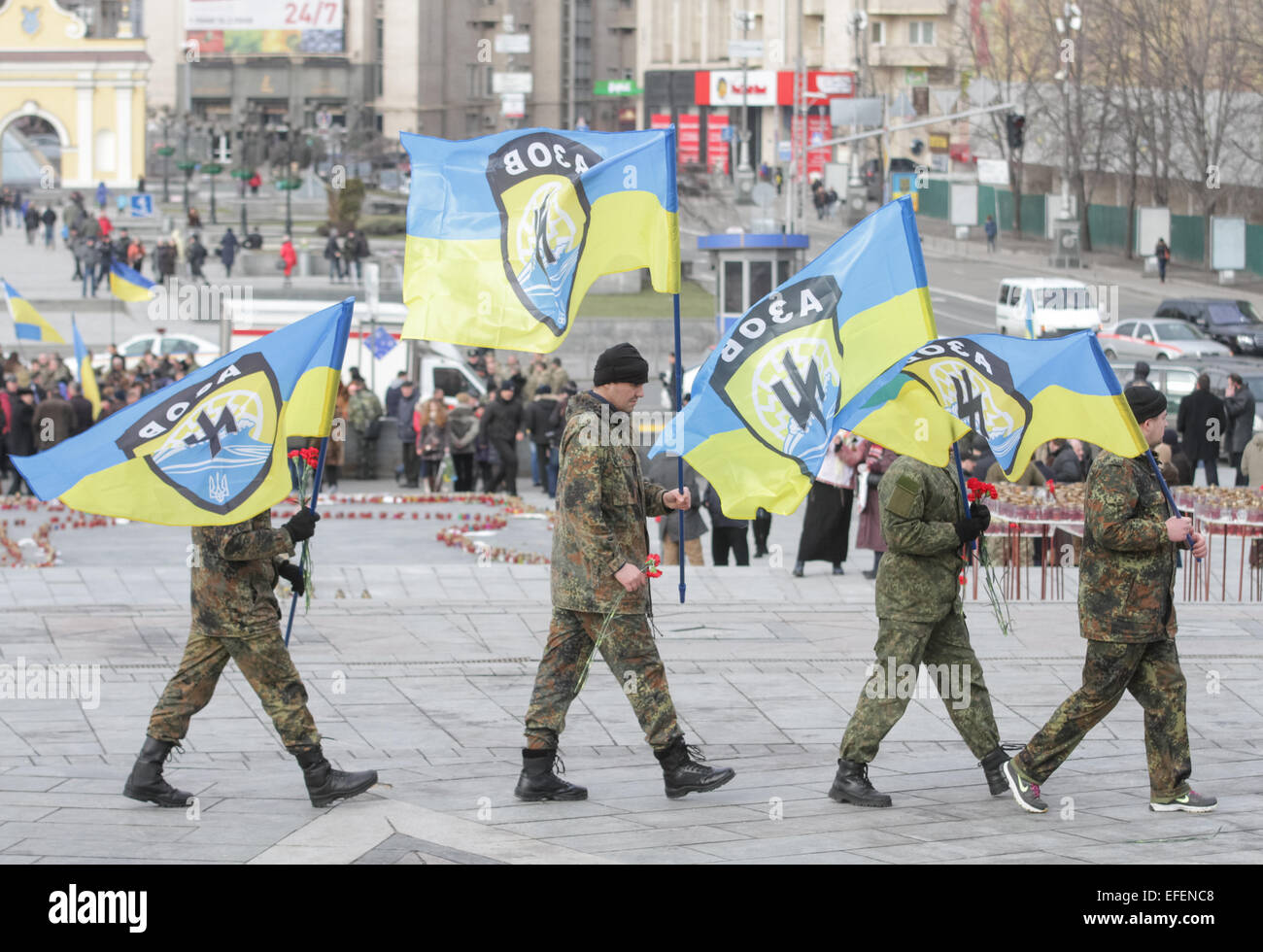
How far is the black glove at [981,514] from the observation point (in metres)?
7.83

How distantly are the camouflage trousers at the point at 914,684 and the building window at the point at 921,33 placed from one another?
81.3 meters

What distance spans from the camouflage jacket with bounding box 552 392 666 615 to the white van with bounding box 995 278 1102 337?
3088 cm

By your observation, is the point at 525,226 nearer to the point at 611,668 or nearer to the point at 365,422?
the point at 611,668

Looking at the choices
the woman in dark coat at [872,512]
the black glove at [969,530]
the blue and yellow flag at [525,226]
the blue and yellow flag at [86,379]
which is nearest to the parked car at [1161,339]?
the blue and yellow flag at [86,379]

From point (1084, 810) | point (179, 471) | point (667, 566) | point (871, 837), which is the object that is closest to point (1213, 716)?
point (1084, 810)

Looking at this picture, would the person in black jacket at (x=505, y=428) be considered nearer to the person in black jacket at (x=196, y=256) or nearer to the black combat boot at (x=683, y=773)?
the black combat boot at (x=683, y=773)

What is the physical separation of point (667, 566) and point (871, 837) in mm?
7887

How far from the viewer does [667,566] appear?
15227 mm

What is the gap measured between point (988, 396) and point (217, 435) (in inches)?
124

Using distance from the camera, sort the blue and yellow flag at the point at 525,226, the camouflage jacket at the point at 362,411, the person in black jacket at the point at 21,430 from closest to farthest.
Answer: the blue and yellow flag at the point at 525,226 → the person in black jacket at the point at 21,430 → the camouflage jacket at the point at 362,411

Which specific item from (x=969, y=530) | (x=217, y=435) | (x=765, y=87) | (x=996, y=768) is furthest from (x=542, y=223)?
(x=765, y=87)

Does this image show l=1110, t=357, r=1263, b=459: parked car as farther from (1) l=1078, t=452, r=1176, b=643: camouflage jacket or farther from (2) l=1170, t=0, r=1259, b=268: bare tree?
(2) l=1170, t=0, r=1259, b=268: bare tree

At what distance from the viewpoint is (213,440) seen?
7922mm

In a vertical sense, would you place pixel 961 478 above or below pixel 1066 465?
above
